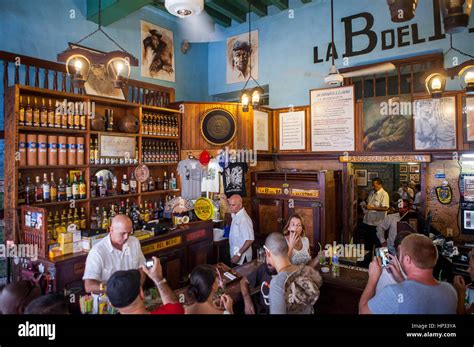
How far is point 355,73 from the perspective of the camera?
622cm

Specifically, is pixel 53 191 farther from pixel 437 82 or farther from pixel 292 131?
pixel 437 82

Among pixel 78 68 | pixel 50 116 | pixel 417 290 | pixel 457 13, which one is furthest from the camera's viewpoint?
pixel 50 116

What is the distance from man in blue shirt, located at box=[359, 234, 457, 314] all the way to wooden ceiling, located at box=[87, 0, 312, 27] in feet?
16.7

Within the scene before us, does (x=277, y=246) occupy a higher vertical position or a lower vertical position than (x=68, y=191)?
lower

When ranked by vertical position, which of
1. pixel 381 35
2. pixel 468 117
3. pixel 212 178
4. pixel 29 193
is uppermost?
pixel 381 35

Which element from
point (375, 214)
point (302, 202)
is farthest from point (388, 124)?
point (375, 214)

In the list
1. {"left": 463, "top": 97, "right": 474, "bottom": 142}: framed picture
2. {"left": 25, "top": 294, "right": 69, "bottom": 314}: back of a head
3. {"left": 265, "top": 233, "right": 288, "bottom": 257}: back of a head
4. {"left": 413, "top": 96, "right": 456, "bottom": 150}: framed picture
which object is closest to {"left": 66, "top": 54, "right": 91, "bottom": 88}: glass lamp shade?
{"left": 25, "top": 294, "right": 69, "bottom": 314}: back of a head

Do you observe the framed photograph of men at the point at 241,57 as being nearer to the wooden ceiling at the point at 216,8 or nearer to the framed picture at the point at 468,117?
the wooden ceiling at the point at 216,8

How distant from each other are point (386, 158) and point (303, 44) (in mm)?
3159

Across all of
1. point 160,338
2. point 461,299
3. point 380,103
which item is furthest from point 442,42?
point 160,338

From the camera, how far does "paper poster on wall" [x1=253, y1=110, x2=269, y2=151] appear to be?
253 inches

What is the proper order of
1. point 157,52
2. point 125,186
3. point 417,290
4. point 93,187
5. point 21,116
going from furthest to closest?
1. point 157,52
2. point 125,186
3. point 93,187
4. point 21,116
5. point 417,290

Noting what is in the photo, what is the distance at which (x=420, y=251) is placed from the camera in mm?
2061

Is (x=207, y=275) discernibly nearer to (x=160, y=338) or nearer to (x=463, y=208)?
(x=160, y=338)
